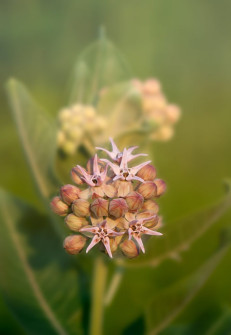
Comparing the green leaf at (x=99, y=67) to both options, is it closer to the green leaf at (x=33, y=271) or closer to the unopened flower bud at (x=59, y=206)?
the green leaf at (x=33, y=271)

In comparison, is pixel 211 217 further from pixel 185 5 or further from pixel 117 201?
pixel 185 5

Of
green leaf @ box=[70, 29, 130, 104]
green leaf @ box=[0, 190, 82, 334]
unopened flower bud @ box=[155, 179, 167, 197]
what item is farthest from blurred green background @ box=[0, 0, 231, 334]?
unopened flower bud @ box=[155, 179, 167, 197]

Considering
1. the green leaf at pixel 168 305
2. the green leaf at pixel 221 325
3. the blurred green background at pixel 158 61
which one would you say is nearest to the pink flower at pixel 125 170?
the green leaf at pixel 168 305

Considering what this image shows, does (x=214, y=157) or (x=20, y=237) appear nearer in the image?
(x=20, y=237)

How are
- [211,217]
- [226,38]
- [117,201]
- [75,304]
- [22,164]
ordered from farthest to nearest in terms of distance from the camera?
1. [226,38]
2. [22,164]
3. [75,304]
4. [211,217]
5. [117,201]

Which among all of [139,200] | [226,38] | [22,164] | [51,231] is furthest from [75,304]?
[226,38]

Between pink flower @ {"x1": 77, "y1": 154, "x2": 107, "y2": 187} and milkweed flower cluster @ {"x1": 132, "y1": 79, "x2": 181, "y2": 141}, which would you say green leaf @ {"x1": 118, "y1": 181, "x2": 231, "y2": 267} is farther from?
pink flower @ {"x1": 77, "y1": 154, "x2": 107, "y2": 187}
